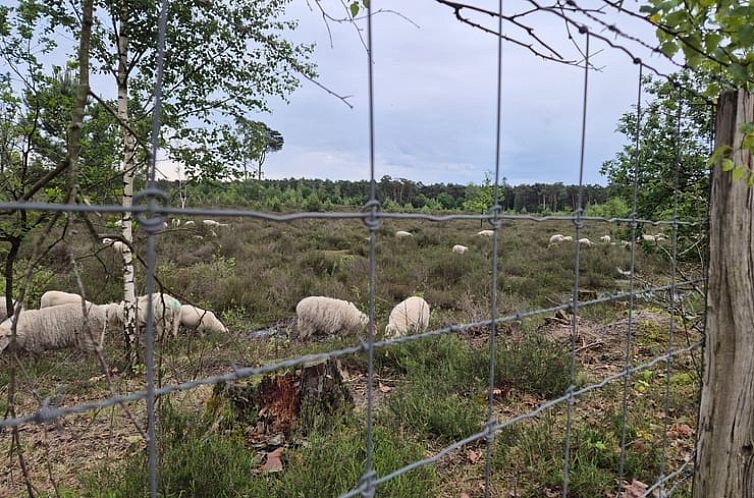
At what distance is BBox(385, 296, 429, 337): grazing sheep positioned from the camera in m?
6.13

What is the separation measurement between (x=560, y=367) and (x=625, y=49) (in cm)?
318

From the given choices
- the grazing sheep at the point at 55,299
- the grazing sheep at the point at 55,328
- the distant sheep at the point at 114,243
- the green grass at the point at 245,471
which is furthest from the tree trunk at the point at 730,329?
the grazing sheep at the point at 55,299

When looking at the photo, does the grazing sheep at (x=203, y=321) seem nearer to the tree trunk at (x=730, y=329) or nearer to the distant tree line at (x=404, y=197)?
the distant tree line at (x=404, y=197)

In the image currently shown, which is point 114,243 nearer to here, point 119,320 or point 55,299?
point 119,320

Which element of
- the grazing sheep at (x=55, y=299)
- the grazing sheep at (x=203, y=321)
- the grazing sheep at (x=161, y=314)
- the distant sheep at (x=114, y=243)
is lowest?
the grazing sheep at (x=203, y=321)

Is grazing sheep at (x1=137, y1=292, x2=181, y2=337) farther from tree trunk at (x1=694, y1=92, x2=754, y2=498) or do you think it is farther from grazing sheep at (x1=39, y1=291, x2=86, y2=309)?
tree trunk at (x1=694, y1=92, x2=754, y2=498)

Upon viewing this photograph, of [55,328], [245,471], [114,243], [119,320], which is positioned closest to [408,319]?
[245,471]

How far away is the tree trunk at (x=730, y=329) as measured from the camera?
168 cm

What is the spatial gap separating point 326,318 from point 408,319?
1.33 m

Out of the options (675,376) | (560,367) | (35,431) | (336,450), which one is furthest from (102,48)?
(675,376)

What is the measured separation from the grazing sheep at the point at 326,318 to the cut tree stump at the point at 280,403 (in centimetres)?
330

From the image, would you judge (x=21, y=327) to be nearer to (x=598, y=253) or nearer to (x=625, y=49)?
(x=625, y=49)

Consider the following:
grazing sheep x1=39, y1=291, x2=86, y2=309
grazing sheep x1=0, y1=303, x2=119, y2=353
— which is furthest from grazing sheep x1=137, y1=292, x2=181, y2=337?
grazing sheep x1=39, y1=291, x2=86, y2=309

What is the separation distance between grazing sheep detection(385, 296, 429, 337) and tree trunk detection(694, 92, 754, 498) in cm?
418
